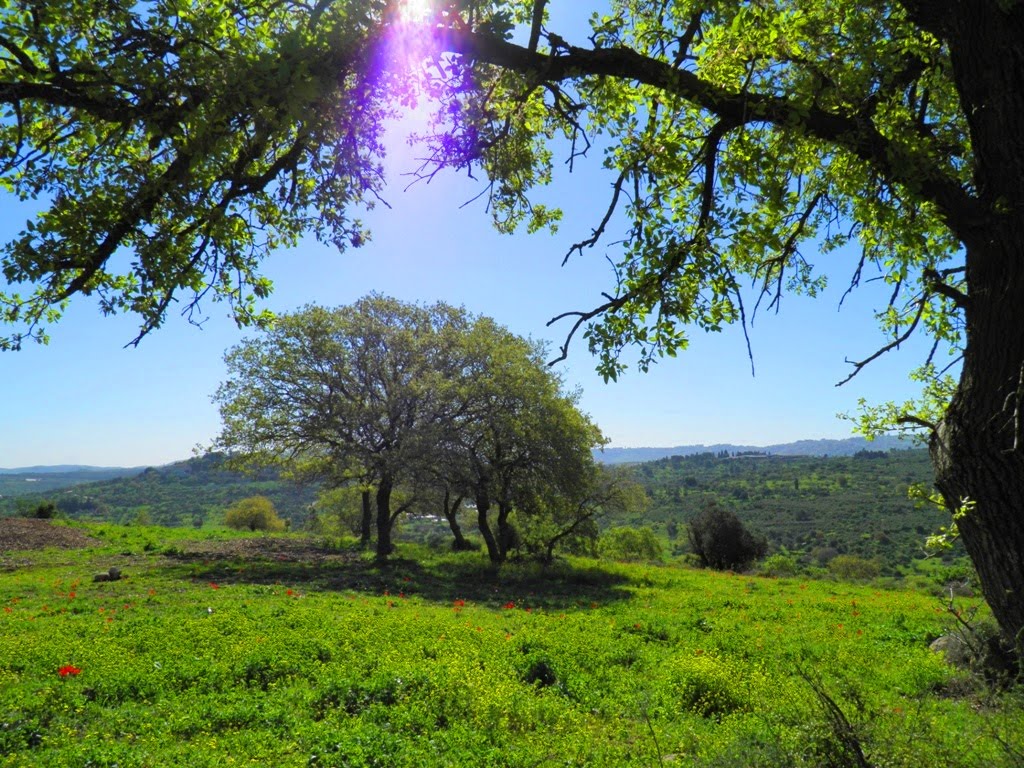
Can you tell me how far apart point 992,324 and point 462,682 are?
706cm

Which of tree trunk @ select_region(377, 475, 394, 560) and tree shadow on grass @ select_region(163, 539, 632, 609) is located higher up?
tree trunk @ select_region(377, 475, 394, 560)

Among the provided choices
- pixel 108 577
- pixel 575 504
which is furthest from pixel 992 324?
pixel 575 504

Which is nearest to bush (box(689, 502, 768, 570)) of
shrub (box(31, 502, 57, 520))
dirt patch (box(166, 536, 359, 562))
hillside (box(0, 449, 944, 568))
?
dirt patch (box(166, 536, 359, 562))

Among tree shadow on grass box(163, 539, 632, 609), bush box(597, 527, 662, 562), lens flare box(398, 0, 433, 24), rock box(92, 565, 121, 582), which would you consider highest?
lens flare box(398, 0, 433, 24)

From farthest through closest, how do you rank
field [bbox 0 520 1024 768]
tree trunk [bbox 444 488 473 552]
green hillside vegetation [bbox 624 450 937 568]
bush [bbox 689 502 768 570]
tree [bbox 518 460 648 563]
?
green hillside vegetation [bbox 624 450 937 568] → bush [bbox 689 502 768 570] → tree trunk [bbox 444 488 473 552] → tree [bbox 518 460 648 563] → field [bbox 0 520 1024 768]

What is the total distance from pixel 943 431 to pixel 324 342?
23643 millimetres

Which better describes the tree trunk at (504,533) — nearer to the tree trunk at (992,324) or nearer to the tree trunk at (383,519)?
the tree trunk at (383,519)

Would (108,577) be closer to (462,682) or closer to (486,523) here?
(486,523)

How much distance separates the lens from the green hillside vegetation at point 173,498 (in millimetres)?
88125

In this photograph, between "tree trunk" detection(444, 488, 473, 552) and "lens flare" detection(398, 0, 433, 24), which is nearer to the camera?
"lens flare" detection(398, 0, 433, 24)

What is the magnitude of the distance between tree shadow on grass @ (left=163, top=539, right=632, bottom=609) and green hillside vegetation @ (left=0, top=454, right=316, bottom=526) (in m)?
57.2

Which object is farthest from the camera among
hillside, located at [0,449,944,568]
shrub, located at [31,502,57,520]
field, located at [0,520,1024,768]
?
hillside, located at [0,449,944,568]

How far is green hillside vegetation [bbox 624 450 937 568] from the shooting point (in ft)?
232

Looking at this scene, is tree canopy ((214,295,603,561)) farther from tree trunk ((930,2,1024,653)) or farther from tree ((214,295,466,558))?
tree trunk ((930,2,1024,653))
